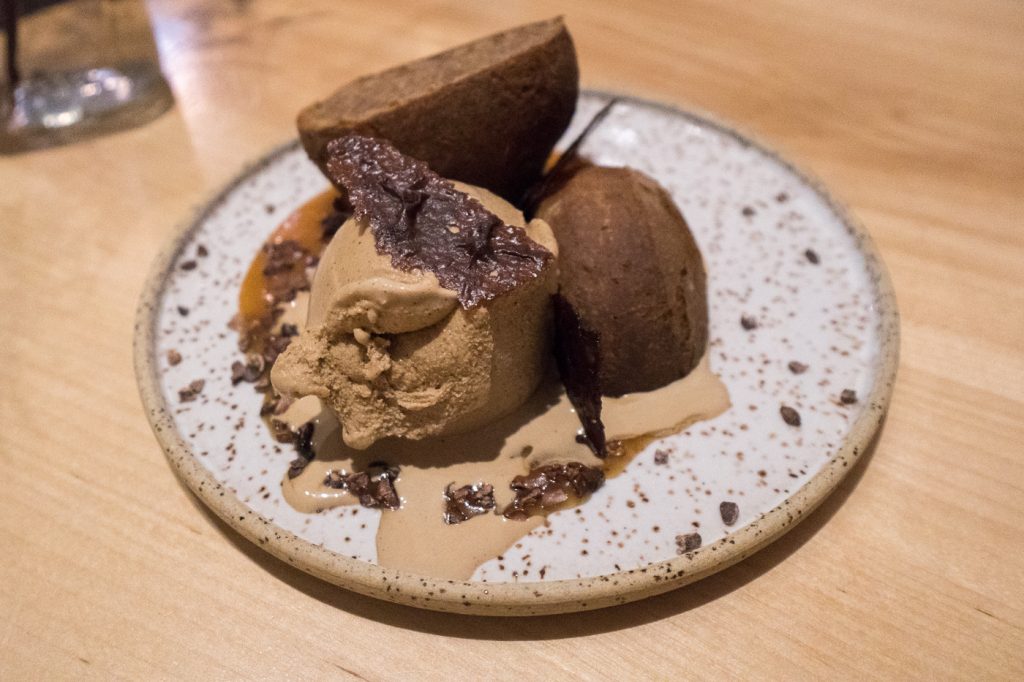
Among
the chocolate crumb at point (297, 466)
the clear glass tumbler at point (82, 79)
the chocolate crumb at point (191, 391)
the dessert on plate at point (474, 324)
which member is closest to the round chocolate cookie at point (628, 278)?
the dessert on plate at point (474, 324)

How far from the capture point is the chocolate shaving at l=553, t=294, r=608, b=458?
1.29 meters

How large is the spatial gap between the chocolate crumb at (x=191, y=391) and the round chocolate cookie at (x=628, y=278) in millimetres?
689

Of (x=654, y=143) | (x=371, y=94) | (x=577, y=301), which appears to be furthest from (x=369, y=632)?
(x=654, y=143)

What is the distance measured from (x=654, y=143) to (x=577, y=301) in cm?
79

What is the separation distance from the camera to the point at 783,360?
1.46 metres

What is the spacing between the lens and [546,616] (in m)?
1.16

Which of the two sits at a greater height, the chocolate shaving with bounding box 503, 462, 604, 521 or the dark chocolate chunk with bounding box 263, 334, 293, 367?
the chocolate shaving with bounding box 503, 462, 604, 521

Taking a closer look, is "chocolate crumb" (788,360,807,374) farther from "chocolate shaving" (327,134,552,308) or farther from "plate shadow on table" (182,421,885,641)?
"chocolate shaving" (327,134,552,308)

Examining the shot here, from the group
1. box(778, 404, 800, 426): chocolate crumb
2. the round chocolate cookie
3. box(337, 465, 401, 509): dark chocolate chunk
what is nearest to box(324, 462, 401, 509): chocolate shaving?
box(337, 465, 401, 509): dark chocolate chunk

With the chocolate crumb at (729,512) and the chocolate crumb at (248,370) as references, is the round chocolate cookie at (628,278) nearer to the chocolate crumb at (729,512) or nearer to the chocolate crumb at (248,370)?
the chocolate crumb at (729,512)

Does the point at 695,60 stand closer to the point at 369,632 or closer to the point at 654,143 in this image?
the point at 654,143

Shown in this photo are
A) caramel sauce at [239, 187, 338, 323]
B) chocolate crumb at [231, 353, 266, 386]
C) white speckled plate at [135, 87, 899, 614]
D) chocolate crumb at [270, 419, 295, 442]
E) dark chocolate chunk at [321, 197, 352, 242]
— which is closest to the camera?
white speckled plate at [135, 87, 899, 614]

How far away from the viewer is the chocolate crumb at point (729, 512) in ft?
3.87

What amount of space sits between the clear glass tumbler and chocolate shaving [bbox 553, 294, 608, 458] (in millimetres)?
1687
